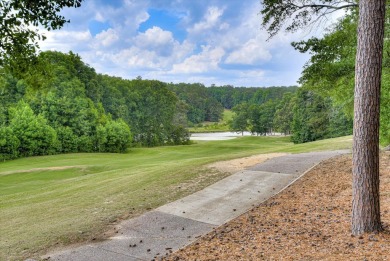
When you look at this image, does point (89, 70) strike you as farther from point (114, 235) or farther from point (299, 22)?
point (114, 235)

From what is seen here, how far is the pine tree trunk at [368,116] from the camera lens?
17.1ft

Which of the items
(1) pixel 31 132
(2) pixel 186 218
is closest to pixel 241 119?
(1) pixel 31 132

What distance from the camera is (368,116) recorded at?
17.2 ft

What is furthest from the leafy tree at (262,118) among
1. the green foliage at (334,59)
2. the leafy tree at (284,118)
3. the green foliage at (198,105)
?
the green foliage at (334,59)

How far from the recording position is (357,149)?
5.38m

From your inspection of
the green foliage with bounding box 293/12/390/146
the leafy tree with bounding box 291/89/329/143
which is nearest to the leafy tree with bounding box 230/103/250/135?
the leafy tree with bounding box 291/89/329/143

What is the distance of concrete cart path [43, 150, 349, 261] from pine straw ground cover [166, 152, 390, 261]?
0.40 meters

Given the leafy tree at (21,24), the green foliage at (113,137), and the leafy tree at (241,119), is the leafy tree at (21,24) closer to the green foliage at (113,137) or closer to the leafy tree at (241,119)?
the green foliage at (113,137)

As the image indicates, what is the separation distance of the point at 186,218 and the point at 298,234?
2.59 m

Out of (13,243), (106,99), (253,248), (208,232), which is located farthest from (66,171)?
(106,99)

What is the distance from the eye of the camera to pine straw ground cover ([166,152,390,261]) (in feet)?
16.3

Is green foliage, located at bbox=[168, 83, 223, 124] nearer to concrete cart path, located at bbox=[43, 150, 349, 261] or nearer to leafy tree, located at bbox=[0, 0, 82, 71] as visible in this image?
concrete cart path, located at bbox=[43, 150, 349, 261]

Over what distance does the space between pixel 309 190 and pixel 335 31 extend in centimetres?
719

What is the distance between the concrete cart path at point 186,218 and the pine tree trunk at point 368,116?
9.39 feet
